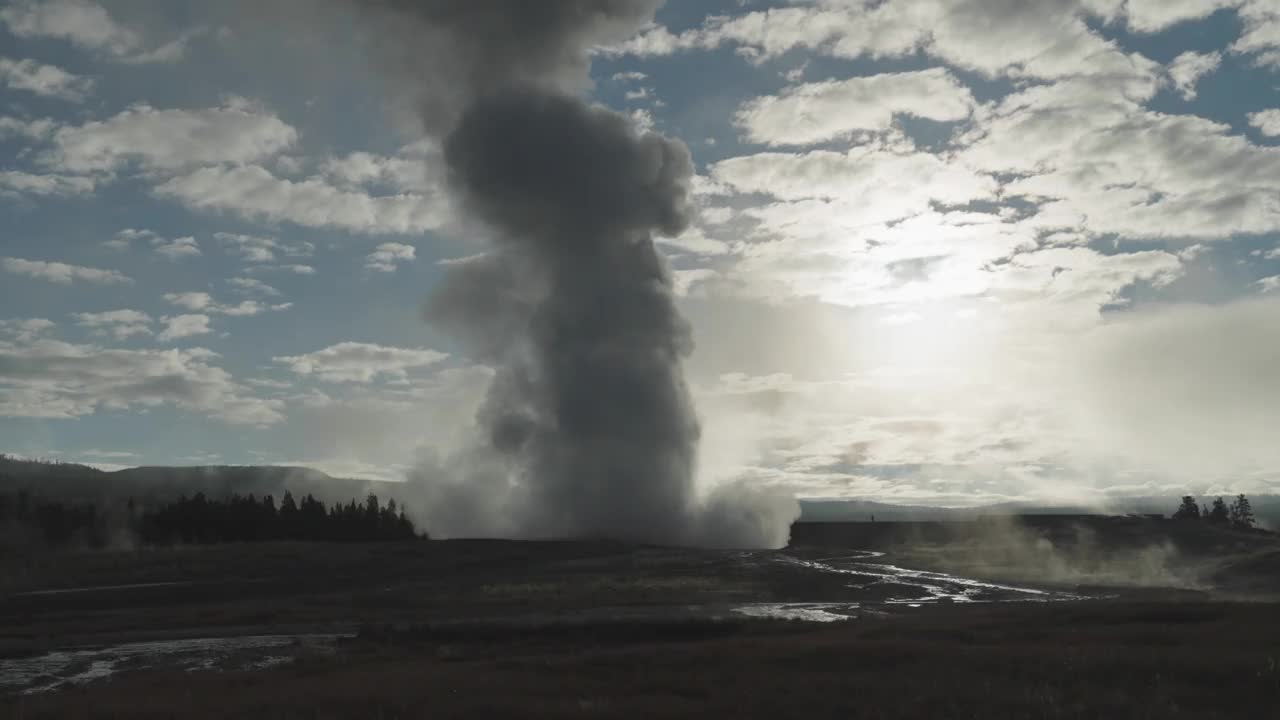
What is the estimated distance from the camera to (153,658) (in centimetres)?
4044

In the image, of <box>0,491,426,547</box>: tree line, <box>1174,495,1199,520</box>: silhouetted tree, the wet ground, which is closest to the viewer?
the wet ground

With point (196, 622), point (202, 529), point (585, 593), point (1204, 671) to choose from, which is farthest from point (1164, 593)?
point (202, 529)

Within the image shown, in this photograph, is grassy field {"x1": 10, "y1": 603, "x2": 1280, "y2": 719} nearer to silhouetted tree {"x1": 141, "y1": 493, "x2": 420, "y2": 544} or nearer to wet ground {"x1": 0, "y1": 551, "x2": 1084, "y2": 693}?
wet ground {"x1": 0, "y1": 551, "x2": 1084, "y2": 693}

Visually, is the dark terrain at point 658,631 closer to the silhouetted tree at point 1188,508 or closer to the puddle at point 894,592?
the puddle at point 894,592

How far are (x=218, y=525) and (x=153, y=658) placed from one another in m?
112

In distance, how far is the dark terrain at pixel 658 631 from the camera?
24922mm

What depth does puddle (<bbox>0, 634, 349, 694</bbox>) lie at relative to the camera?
3606 centimetres

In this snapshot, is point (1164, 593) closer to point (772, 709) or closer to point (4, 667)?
point (772, 709)

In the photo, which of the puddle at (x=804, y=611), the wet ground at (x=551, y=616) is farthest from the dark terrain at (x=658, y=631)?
the puddle at (x=804, y=611)

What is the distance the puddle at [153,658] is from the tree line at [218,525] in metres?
98.3

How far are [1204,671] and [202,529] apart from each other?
143 meters

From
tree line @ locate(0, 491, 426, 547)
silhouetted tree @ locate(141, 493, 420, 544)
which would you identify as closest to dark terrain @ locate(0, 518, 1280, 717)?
silhouetted tree @ locate(141, 493, 420, 544)

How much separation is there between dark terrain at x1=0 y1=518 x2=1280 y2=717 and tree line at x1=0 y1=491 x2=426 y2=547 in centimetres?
3877

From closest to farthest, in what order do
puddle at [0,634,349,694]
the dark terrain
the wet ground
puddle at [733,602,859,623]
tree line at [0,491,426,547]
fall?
the dark terrain, puddle at [0,634,349,694], the wet ground, puddle at [733,602,859,623], tree line at [0,491,426,547]
